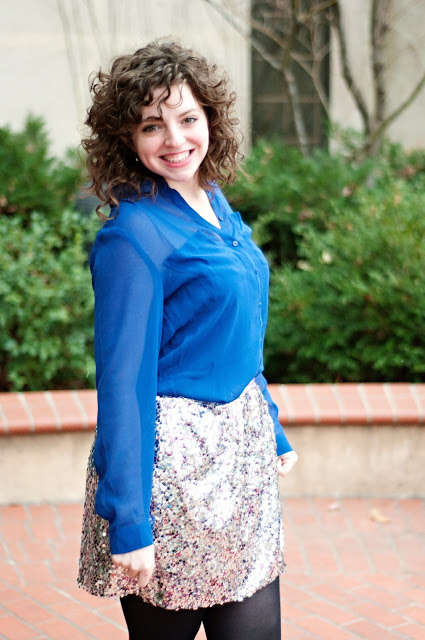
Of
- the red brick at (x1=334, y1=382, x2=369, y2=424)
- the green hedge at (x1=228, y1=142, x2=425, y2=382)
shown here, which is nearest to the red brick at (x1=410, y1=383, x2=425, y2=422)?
the green hedge at (x1=228, y1=142, x2=425, y2=382)

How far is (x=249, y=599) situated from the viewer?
6.66 feet

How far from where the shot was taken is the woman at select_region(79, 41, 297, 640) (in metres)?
1.80

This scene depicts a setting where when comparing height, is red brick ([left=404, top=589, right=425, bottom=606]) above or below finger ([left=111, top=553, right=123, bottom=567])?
below

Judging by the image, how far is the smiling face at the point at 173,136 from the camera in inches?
76.3

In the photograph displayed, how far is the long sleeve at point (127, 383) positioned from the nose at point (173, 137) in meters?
0.25

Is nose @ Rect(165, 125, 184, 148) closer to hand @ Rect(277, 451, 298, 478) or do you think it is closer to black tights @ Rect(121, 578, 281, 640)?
hand @ Rect(277, 451, 298, 478)

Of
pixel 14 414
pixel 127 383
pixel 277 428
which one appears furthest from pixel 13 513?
pixel 127 383

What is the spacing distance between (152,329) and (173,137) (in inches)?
17.2

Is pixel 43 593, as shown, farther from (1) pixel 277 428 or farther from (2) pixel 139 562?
(2) pixel 139 562

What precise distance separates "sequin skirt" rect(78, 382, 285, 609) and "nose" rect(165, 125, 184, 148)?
56cm

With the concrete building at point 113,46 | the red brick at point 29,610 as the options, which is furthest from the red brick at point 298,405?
the concrete building at point 113,46

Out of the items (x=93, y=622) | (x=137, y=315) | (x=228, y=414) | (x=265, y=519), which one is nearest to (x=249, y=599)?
A: (x=265, y=519)

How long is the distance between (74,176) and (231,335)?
4548mm

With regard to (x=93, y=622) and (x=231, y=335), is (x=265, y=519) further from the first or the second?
(x=93, y=622)
